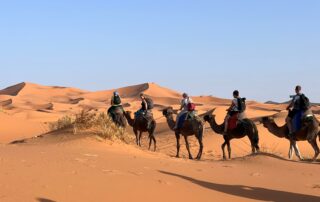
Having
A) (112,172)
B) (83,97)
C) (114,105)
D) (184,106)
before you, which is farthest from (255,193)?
(83,97)

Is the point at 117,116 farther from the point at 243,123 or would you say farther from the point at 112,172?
the point at 112,172

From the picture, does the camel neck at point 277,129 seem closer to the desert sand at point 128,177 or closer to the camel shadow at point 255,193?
the desert sand at point 128,177

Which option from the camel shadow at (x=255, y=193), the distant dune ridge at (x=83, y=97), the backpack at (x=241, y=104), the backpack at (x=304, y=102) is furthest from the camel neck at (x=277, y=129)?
the distant dune ridge at (x=83, y=97)

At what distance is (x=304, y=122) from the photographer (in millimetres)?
15781

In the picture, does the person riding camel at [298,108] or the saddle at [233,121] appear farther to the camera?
the saddle at [233,121]

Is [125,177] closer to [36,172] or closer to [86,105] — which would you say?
[36,172]

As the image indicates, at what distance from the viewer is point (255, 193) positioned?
9.10 m

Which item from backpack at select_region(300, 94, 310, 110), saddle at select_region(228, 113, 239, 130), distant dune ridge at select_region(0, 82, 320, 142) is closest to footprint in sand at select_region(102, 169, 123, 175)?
backpack at select_region(300, 94, 310, 110)

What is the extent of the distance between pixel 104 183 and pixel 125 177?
0.64 meters

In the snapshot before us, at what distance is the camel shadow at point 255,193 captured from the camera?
348 inches

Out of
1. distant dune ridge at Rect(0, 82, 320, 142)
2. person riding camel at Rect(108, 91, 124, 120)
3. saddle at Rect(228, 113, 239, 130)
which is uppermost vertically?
distant dune ridge at Rect(0, 82, 320, 142)

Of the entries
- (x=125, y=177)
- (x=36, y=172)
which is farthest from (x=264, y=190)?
(x=36, y=172)

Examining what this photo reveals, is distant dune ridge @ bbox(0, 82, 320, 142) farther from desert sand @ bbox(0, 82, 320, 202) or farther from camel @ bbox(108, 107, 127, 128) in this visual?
desert sand @ bbox(0, 82, 320, 202)

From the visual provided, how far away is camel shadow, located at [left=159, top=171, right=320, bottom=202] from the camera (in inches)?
348
